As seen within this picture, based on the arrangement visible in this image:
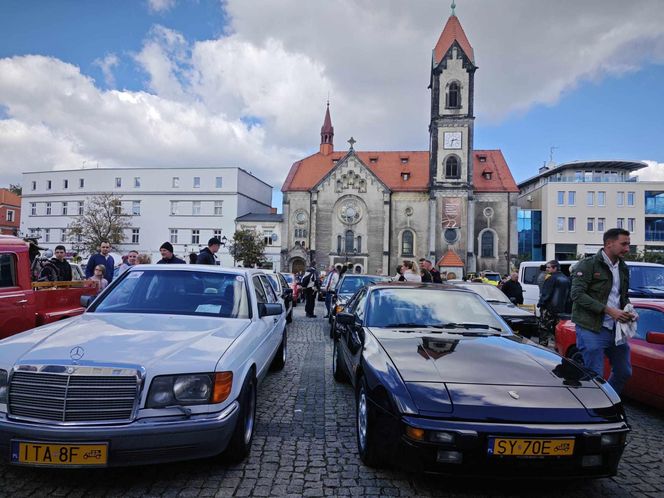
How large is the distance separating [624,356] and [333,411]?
322cm

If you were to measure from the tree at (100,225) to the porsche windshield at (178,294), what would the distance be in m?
51.8

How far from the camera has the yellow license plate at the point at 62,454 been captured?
9.50ft

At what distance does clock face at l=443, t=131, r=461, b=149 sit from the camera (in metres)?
48.3

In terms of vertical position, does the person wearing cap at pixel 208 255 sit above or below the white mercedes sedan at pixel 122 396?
above

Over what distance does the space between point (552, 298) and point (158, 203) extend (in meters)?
54.8

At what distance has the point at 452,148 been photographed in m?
48.5

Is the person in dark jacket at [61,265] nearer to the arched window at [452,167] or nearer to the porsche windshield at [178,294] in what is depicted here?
the porsche windshield at [178,294]

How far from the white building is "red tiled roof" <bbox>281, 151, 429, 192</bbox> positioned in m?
8.28

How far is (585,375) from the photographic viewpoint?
3.64 metres

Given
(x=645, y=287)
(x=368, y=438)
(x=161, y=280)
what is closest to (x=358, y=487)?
(x=368, y=438)

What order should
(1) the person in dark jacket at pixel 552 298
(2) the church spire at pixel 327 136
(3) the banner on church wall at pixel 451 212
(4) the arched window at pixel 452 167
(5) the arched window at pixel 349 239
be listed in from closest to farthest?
1. (1) the person in dark jacket at pixel 552 298
2. (3) the banner on church wall at pixel 451 212
3. (4) the arched window at pixel 452 167
4. (5) the arched window at pixel 349 239
5. (2) the church spire at pixel 327 136

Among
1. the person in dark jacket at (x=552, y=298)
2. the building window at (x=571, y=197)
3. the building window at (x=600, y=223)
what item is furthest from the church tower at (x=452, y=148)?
the person in dark jacket at (x=552, y=298)

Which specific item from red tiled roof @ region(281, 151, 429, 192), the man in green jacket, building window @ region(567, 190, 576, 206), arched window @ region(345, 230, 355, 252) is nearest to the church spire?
red tiled roof @ region(281, 151, 429, 192)

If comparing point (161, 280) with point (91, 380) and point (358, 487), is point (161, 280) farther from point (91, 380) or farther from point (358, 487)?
point (358, 487)
